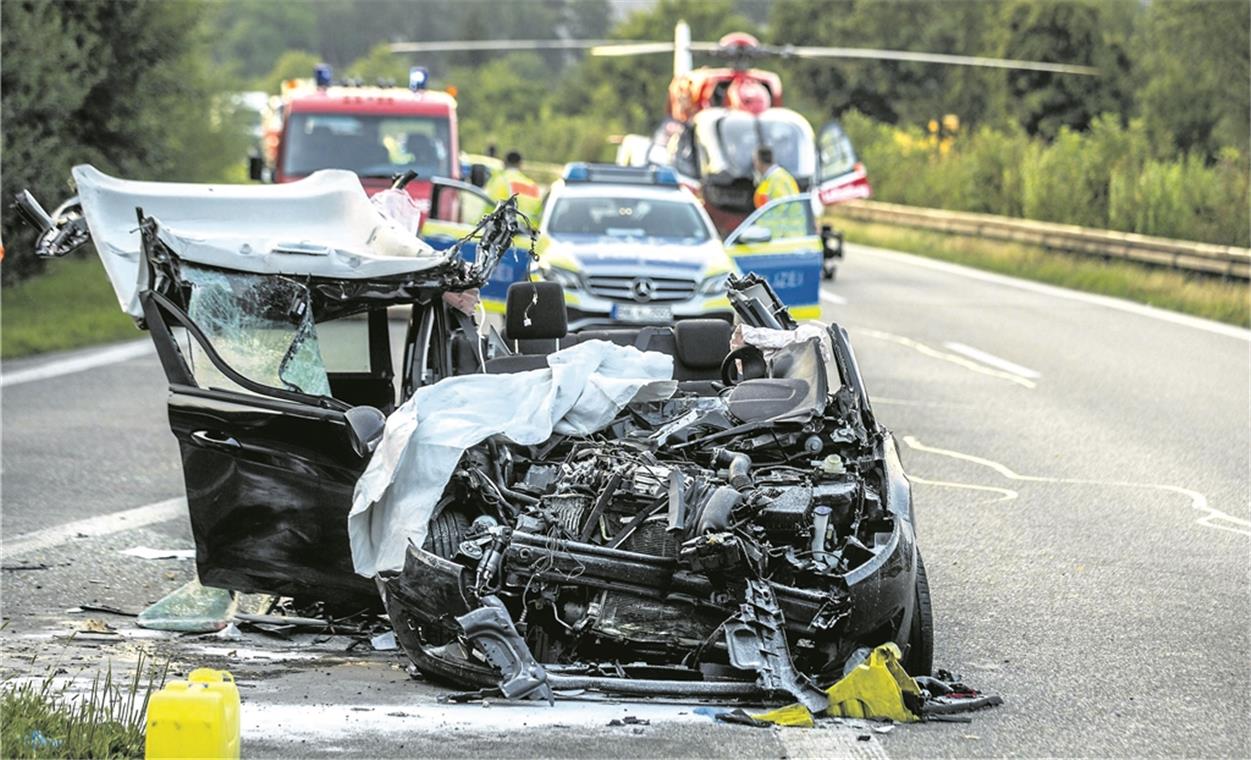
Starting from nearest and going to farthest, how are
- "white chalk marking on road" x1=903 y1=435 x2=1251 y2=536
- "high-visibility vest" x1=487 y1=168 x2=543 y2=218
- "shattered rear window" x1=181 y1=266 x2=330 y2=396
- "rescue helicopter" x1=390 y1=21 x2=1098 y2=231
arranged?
"shattered rear window" x1=181 y1=266 x2=330 y2=396 → "white chalk marking on road" x1=903 y1=435 x2=1251 y2=536 → "high-visibility vest" x1=487 y1=168 x2=543 y2=218 → "rescue helicopter" x1=390 y1=21 x2=1098 y2=231

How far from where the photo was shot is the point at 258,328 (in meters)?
7.97

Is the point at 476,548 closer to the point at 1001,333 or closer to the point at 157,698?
the point at 157,698

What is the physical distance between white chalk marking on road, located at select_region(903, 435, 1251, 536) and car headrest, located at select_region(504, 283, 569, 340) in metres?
3.93

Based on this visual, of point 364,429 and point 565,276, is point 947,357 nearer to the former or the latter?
point 565,276

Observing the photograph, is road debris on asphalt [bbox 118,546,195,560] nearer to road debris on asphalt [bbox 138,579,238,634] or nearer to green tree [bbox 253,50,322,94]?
road debris on asphalt [bbox 138,579,238,634]

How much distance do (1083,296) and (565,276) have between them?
1054 cm

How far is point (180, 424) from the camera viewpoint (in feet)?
25.2

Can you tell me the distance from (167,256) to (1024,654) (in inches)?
147

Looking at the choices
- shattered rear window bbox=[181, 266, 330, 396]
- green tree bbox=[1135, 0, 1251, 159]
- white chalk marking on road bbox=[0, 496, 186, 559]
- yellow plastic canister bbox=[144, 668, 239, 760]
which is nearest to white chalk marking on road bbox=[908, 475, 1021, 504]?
white chalk marking on road bbox=[0, 496, 186, 559]

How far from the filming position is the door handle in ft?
25.1

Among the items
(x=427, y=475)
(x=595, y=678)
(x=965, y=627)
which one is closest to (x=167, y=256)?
(x=427, y=475)

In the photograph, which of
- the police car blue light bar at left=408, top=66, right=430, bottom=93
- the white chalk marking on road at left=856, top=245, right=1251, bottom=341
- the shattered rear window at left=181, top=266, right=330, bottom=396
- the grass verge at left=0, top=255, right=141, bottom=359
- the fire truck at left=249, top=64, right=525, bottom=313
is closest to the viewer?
the shattered rear window at left=181, top=266, right=330, bottom=396

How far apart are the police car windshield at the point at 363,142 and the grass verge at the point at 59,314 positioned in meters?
2.72

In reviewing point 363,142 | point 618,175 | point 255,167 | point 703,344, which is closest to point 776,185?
point 618,175
